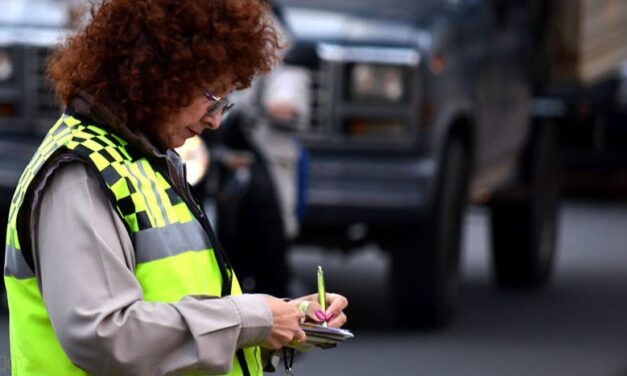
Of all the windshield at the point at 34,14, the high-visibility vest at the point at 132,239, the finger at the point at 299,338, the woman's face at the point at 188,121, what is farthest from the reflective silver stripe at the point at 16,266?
the windshield at the point at 34,14

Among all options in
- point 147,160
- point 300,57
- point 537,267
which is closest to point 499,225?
point 537,267

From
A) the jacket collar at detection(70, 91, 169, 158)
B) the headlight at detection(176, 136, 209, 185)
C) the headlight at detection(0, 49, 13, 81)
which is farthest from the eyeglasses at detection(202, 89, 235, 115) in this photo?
the headlight at detection(0, 49, 13, 81)

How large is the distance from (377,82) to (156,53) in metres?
6.12

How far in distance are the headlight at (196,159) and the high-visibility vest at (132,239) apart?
15.5 ft

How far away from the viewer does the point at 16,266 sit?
9.46 ft

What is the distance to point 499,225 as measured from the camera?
12.0 metres

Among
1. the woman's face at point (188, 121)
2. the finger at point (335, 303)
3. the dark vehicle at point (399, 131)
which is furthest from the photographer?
the dark vehicle at point (399, 131)

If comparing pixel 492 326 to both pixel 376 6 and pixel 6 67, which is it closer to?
pixel 376 6

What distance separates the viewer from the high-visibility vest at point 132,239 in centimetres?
284

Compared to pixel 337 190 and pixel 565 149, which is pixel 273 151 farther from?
pixel 565 149

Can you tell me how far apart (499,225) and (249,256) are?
4147mm

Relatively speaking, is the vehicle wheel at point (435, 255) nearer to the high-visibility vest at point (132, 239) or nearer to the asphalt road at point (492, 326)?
the asphalt road at point (492, 326)

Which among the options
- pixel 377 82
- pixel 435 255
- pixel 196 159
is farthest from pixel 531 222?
pixel 196 159

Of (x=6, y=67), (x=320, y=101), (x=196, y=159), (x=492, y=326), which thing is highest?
(x=6, y=67)
